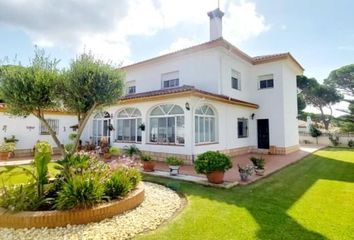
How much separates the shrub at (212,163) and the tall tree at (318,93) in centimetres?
3737

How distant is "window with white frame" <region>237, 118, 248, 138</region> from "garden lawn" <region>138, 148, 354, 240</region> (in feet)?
32.2

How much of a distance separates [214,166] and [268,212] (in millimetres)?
3461

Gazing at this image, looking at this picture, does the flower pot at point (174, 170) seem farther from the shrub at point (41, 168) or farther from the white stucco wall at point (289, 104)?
the white stucco wall at point (289, 104)

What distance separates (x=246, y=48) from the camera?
23.3 meters

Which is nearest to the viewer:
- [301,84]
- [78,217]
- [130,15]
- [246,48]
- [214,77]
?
[78,217]

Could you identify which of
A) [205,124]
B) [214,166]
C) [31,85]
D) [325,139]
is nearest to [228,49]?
[205,124]

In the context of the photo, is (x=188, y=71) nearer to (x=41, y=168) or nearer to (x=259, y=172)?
(x=259, y=172)

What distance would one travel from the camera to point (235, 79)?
70.3ft

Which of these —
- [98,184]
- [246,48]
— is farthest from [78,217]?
[246,48]

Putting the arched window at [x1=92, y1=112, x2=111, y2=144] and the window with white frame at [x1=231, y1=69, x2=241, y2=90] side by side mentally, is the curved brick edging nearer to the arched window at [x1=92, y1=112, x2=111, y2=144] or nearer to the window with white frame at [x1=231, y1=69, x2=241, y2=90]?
the arched window at [x1=92, y1=112, x2=111, y2=144]

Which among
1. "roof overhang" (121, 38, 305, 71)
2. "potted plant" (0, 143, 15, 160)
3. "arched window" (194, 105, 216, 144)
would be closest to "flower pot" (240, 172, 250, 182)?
"arched window" (194, 105, 216, 144)

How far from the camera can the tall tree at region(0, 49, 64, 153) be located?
8141 mm

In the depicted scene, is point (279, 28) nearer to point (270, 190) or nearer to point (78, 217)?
point (270, 190)

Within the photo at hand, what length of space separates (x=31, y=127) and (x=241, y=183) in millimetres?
19449
